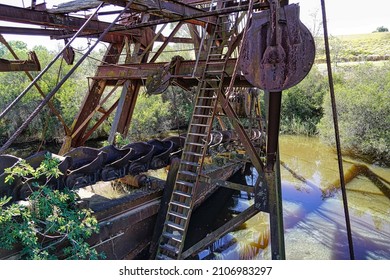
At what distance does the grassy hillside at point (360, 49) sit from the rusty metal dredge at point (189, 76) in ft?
95.6

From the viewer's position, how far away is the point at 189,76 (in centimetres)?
600

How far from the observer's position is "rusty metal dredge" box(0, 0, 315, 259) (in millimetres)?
3068

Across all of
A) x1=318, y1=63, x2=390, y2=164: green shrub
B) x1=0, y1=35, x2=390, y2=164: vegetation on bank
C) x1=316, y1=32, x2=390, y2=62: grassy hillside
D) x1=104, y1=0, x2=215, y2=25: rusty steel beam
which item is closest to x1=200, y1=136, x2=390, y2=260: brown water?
x1=318, y1=63, x2=390, y2=164: green shrub

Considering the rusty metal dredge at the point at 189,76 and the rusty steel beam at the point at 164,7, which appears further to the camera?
the rusty steel beam at the point at 164,7

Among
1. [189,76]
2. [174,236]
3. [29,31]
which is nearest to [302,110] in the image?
[189,76]

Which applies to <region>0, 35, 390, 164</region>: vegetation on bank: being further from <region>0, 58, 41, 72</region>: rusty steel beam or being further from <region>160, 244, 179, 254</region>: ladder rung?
<region>160, 244, 179, 254</region>: ladder rung

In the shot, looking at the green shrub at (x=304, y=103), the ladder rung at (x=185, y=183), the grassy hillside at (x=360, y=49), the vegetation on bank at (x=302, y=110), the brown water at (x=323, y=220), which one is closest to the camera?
the ladder rung at (x=185, y=183)

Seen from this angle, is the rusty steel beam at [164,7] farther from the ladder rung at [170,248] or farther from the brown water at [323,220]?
the brown water at [323,220]

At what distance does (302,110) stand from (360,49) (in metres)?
25.6

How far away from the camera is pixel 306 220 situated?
860 cm

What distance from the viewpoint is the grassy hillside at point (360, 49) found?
32375 millimetres

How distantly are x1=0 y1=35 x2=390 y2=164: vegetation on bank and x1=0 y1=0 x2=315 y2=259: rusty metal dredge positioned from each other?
13.2 ft

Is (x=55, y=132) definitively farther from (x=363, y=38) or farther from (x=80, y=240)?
(x=363, y=38)

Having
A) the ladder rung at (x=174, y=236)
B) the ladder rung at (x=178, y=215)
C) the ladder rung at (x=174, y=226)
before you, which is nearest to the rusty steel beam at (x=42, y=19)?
the ladder rung at (x=178, y=215)
